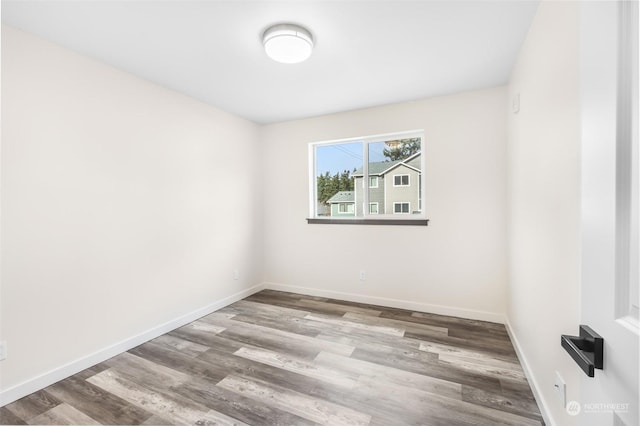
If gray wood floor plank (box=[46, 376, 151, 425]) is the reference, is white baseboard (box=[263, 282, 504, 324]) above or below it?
above

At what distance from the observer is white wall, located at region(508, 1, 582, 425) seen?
1176 mm

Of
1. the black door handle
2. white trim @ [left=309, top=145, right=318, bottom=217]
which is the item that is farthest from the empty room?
white trim @ [left=309, top=145, right=318, bottom=217]

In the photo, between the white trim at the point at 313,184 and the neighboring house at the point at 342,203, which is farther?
the white trim at the point at 313,184

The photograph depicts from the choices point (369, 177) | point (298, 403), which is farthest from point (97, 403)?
point (369, 177)

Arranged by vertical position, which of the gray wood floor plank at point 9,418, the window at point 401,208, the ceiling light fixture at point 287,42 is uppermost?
the ceiling light fixture at point 287,42

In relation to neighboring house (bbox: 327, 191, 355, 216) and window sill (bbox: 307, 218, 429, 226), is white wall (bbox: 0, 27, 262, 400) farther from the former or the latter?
neighboring house (bbox: 327, 191, 355, 216)

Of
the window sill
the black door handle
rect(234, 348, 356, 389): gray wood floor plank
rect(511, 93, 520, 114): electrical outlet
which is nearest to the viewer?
the black door handle

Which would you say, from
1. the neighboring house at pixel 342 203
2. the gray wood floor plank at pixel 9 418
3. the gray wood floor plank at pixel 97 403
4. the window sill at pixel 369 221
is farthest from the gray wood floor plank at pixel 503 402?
the gray wood floor plank at pixel 9 418

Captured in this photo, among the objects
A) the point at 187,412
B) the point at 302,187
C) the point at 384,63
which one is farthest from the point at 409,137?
the point at 187,412

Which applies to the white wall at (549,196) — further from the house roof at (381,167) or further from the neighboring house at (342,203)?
the neighboring house at (342,203)

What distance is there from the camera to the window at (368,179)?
3.22 m

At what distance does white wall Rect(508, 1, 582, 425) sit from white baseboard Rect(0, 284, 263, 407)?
3.02 m

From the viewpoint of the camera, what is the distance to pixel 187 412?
1.64 m

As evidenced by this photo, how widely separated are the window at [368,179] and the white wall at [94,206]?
1.35 metres
